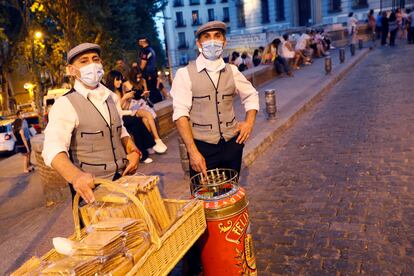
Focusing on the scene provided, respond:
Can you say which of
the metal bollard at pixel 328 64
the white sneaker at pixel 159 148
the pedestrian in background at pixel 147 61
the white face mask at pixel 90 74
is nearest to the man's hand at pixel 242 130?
the white face mask at pixel 90 74

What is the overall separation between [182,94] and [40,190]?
5275 millimetres

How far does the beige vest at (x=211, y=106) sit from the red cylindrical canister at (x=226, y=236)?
66 cm

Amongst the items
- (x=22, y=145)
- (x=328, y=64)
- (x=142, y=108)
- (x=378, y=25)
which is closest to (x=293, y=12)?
(x=378, y=25)

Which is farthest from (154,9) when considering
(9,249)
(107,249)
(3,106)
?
(107,249)

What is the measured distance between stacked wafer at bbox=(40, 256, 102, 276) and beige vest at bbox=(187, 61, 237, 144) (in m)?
1.76

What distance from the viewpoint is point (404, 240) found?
386 centimetres

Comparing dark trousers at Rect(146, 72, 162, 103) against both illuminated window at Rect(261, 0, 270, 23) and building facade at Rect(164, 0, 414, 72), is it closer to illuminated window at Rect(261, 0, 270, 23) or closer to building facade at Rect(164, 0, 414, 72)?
building facade at Rect(164, 0, 414, 72)

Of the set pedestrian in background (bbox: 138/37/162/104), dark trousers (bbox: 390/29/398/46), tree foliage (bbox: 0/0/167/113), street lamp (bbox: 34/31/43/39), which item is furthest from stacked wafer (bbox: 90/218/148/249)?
dark trousers (bbox: 390/29/398/46)

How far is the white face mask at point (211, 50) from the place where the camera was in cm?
349

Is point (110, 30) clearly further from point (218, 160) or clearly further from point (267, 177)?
point (218, 160)

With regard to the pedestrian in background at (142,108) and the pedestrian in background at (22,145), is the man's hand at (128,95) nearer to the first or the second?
the pedestrian in background at (142,108)

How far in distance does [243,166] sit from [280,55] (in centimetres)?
1243

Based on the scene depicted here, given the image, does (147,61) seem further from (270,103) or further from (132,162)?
(132,162)

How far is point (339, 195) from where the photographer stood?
5102 millimetres
